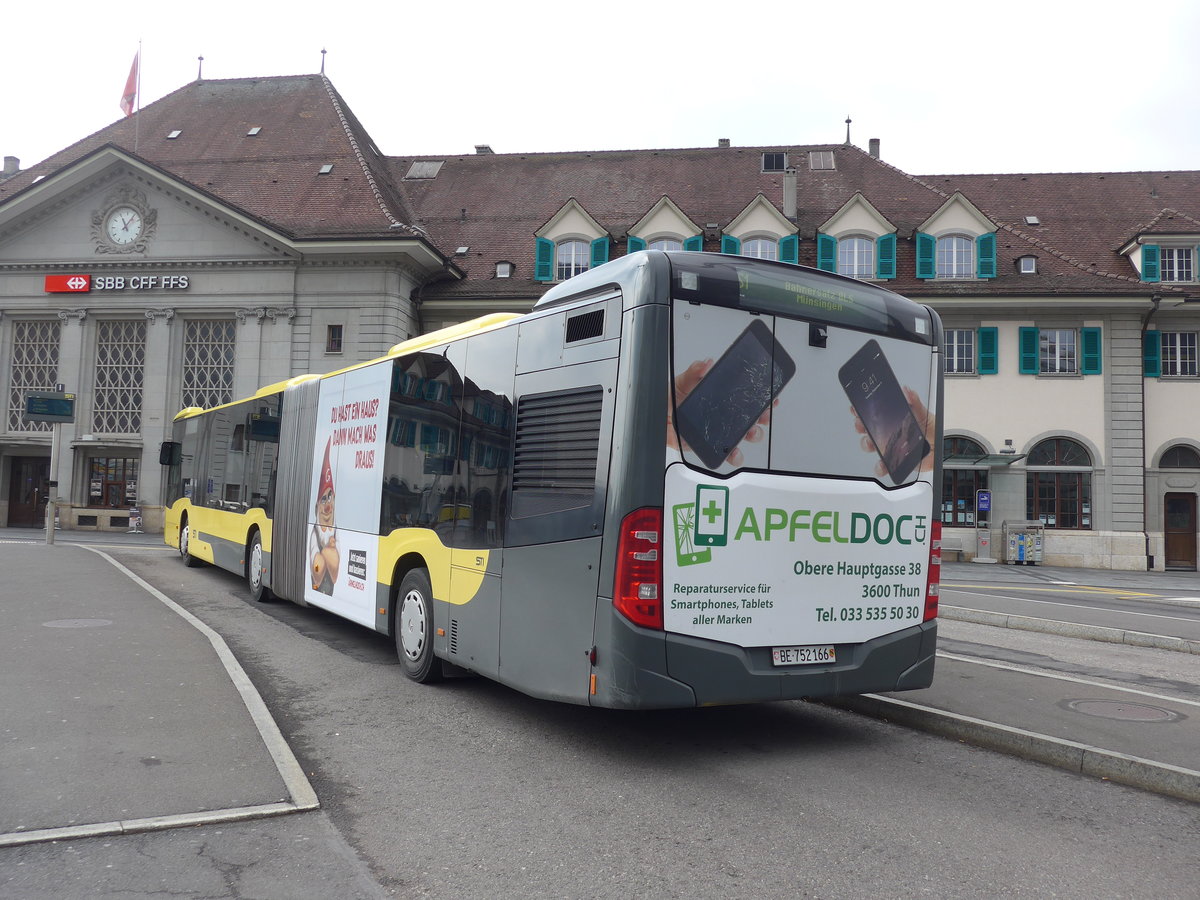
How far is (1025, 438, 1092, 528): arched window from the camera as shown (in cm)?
3102

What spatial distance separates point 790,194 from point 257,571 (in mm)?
25858

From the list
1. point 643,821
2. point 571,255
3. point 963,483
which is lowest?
point 643,821

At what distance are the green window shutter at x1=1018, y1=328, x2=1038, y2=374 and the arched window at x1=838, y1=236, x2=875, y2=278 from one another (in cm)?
520

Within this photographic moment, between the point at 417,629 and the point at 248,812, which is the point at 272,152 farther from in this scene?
the point at 248,812

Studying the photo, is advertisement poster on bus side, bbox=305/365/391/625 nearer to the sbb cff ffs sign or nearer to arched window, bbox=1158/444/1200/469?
the sbb cff ffs sign

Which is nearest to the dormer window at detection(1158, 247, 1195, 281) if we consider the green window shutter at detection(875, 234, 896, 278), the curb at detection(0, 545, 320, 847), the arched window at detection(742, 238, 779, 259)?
the green window shutter at detection(875, 234, 896, 278)

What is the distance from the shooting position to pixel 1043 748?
6.28 meters

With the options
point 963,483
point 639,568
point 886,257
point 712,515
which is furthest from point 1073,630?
point 886,257

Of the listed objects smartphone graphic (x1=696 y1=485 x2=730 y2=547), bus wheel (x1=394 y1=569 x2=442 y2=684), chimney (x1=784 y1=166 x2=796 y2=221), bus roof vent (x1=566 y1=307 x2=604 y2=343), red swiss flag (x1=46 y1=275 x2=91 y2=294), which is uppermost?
chimney (x1=784 y1=166 x2=796 y2=221)

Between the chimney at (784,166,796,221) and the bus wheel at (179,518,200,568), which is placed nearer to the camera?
the bus wheel at (179,518,200,568)

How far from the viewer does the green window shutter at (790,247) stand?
32781 mm

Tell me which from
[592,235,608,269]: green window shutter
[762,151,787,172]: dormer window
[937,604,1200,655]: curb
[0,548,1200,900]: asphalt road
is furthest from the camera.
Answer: [762,151,787,172]: dormer window

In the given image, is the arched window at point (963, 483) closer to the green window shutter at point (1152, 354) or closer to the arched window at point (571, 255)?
the green window shutter at point (1152, 354)

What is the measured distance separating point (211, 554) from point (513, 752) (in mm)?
12470
